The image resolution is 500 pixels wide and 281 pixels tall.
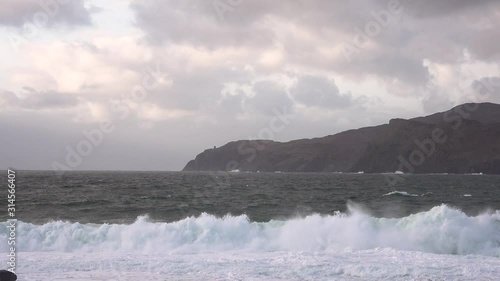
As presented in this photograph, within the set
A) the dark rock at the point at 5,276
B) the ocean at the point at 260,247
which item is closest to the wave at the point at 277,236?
the ocean at the point at 260,247

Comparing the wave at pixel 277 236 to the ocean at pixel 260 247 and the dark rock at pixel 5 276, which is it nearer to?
the ocean at pixel 260 247

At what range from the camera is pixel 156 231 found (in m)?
25.1

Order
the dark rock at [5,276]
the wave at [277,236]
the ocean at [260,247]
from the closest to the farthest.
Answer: the dark rock at [5,276]
the ocean at [260,247]
the wave at [277,236]

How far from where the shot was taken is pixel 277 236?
2534 centimetres

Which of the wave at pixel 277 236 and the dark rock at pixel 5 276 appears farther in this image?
the wave at pixel 277 236

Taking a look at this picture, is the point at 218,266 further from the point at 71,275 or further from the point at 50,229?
the point at 50,229

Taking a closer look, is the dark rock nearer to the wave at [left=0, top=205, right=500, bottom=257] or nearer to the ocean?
the ocean

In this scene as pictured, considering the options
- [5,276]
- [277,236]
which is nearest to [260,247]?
[277,236]

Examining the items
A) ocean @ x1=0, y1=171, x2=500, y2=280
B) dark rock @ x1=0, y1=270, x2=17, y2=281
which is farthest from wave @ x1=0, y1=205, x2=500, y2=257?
dark rock @ x1=0, y1=270, x2=17, y2=281

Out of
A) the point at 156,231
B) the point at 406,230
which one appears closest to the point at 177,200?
the point at 156,231

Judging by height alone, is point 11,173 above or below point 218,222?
above

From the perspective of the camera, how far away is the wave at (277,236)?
23266 mm

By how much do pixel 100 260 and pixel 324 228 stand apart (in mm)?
12367

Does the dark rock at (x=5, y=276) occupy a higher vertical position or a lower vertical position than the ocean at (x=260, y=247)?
higher
